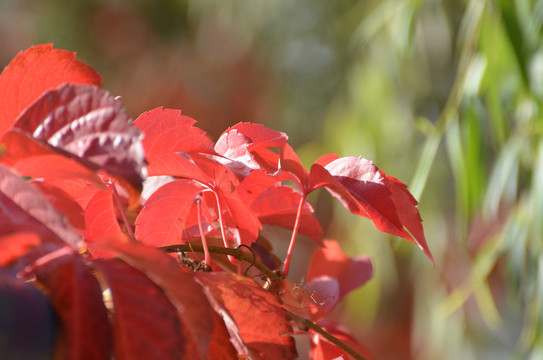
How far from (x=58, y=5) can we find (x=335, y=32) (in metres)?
1.29

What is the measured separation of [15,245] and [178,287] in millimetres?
41

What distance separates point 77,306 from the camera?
0.14 meters

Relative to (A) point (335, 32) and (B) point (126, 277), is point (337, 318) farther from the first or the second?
(B) point (126, 277)

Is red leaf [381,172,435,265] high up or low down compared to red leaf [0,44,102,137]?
down

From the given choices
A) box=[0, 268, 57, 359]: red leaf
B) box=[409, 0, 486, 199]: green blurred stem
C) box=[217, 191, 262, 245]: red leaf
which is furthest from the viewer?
box=[409, 0, 486, 199]: green blurred stem

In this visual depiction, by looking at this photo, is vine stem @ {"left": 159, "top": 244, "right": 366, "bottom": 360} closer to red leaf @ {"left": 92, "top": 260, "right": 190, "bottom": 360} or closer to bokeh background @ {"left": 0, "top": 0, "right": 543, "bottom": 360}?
red leaf @ {"left": 92, "top": 260, "right": 190, "bottom": 360}

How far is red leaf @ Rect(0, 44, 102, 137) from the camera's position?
0.21 meters

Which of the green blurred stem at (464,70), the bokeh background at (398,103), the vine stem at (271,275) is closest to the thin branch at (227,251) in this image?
the vine stem at (271,275)

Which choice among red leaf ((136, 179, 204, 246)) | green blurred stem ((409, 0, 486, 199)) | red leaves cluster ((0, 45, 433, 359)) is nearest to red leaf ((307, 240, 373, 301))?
red leaves cluster ((0, 45, 433, 359))

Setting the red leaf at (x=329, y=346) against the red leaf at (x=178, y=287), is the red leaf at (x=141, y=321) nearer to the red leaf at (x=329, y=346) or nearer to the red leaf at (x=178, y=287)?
the red leaf at (x=178, y=287)

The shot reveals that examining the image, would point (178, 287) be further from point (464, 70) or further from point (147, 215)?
point (464, 70)

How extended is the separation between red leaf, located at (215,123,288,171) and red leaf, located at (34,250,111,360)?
0.28 feet

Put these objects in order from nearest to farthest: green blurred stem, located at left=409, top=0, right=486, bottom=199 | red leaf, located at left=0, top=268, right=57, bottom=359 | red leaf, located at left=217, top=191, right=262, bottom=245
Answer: red leaf, located at left=0, top=268, right=57, bottom=359 < red leaf, located at left=217, top=191, right=262, bottom=245 < green blurred stem, located at left=409, top=0, right=486, bottom=199

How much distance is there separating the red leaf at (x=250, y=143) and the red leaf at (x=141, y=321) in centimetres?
8
